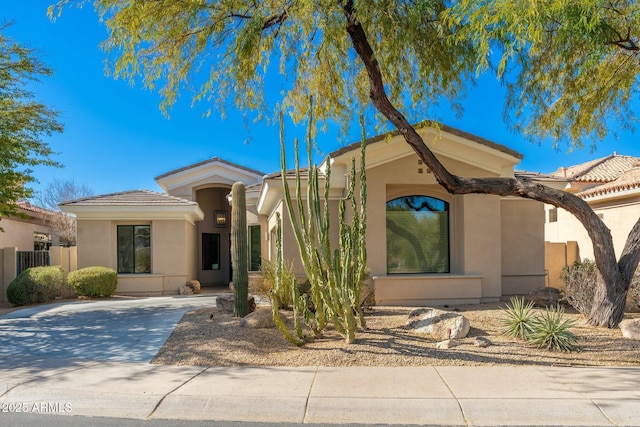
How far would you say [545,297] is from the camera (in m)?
12.3

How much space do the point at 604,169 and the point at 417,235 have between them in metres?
17.9

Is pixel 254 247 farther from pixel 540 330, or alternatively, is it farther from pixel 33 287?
pixel 540 330

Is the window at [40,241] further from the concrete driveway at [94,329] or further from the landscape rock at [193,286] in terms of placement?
the concrete driveway at [94,329]

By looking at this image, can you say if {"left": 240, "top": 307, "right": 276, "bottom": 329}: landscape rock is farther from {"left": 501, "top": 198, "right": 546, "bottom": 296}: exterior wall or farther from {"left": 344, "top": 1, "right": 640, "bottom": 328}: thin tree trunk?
{"left": 501, "top": 198, "right": 546, "bottom": 296}: exterior wall

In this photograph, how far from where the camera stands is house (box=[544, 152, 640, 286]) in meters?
17.3

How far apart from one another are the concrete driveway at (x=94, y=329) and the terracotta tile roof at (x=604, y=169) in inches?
769

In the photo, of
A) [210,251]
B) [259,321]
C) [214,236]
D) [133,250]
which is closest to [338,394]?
[259,321]

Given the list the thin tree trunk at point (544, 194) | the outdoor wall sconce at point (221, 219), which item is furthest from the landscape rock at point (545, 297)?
the outdoor wall sconce at point (221, 219)

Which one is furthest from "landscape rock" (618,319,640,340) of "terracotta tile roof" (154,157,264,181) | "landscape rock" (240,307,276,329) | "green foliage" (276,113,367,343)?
"terracotta tile roof" (154,157,264,181)

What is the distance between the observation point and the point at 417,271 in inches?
530

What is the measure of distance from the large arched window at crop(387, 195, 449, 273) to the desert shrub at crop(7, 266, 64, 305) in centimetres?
1052

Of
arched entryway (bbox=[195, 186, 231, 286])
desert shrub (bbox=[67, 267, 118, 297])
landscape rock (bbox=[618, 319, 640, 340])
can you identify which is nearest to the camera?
landscape rock (bbox=[618, 319, 640, 340])

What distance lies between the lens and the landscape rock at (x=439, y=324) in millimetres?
8875

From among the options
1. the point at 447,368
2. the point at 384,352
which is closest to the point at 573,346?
the point at 447,368
